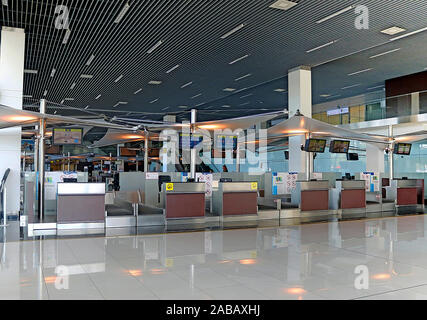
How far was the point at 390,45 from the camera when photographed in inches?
503

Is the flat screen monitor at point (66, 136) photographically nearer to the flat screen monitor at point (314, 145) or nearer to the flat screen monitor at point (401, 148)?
the flat screen monitor at point (314, 145)

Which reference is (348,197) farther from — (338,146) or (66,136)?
(66,136)

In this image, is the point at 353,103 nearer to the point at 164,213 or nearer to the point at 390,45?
the point at 390,45

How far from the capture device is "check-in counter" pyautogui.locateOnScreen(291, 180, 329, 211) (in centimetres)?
1164

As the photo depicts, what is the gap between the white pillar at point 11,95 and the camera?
398 inches

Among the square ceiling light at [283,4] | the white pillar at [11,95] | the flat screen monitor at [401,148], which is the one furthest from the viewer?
the flat screen monitor at [401,148]

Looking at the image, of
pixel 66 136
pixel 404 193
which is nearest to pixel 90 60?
pixel 66 136

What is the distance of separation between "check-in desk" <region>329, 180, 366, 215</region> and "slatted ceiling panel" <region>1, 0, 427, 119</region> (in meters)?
4.26

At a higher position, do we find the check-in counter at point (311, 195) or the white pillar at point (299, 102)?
the white pillar at point (299, 102)

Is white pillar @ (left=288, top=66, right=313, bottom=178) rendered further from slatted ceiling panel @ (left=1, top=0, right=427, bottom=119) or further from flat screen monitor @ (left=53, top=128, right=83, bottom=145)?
flat screen monitor @ (left=53, top=128, right=83, bottom=145)

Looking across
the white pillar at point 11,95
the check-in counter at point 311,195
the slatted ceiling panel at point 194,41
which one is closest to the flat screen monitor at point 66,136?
the white pillar at point 11,95

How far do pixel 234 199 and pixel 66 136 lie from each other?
4.67 meters

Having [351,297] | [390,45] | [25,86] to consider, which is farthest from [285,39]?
[25,86]

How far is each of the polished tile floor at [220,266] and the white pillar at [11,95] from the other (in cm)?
367
